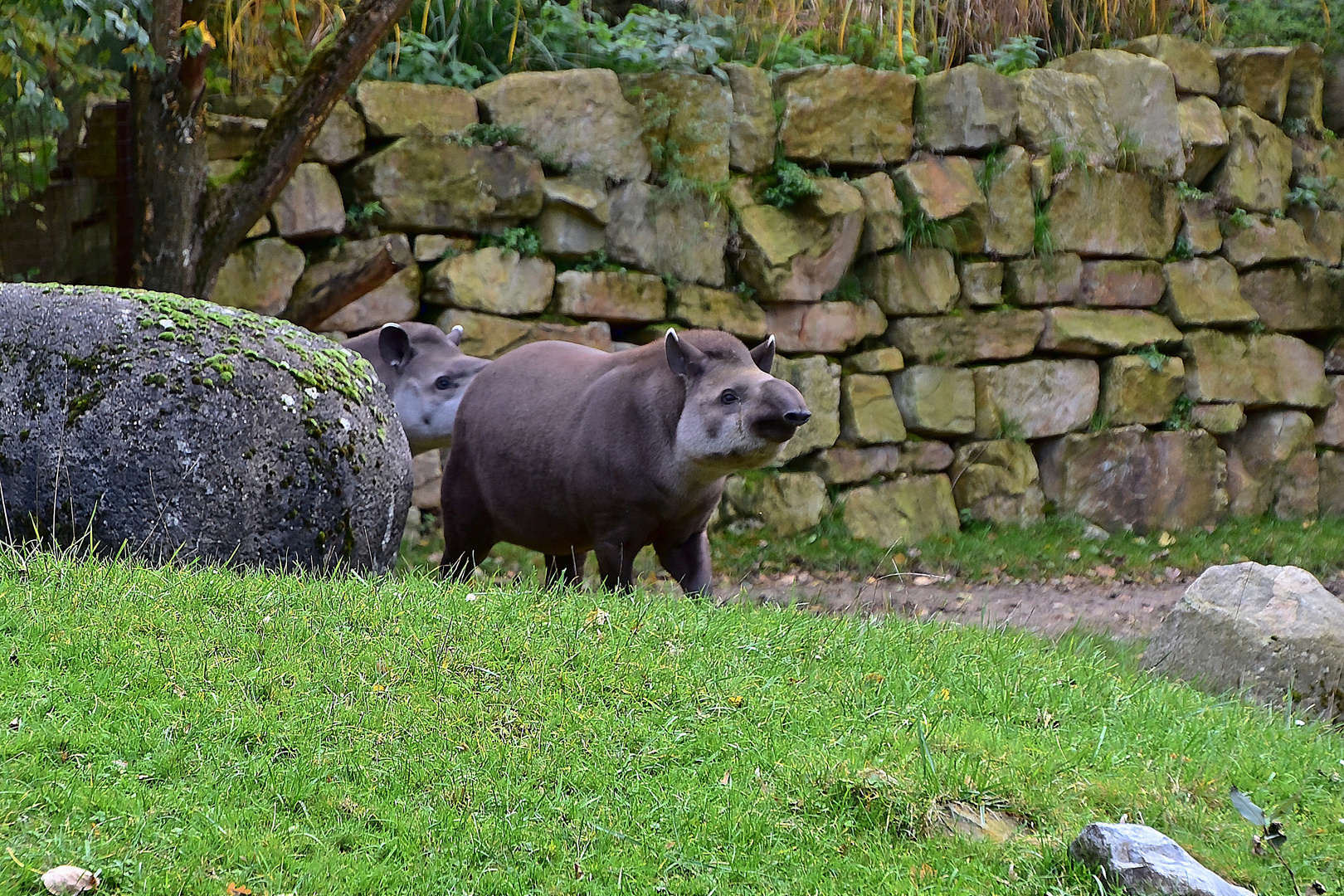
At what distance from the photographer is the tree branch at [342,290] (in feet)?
27.1

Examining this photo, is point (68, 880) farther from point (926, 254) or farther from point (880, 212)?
point (926, 254)

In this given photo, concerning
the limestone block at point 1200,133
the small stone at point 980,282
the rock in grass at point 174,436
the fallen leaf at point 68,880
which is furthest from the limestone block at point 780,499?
the fallen leaf at point 68,880

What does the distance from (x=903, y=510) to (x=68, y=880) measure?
8.75 meters

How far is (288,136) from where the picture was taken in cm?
764

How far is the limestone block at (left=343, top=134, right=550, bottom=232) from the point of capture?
918cm

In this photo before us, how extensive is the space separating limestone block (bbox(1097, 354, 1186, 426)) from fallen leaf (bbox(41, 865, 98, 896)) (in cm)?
1027

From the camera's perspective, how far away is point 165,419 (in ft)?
17.0

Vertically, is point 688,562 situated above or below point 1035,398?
below

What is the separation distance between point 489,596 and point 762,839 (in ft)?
6.18

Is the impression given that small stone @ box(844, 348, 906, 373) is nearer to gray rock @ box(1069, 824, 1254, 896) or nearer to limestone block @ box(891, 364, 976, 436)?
limestone block @ box(891, 364, 976, 436)

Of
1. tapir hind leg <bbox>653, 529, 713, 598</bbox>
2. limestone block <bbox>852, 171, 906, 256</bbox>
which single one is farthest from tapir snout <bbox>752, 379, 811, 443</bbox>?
limestone block <bbox>852, 171, 906, 256</bbox>

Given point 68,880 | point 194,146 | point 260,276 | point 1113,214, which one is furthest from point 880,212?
point 68,880

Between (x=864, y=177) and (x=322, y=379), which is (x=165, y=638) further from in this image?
(x=864, y=177)

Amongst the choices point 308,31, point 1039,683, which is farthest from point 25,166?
point 1039,683
